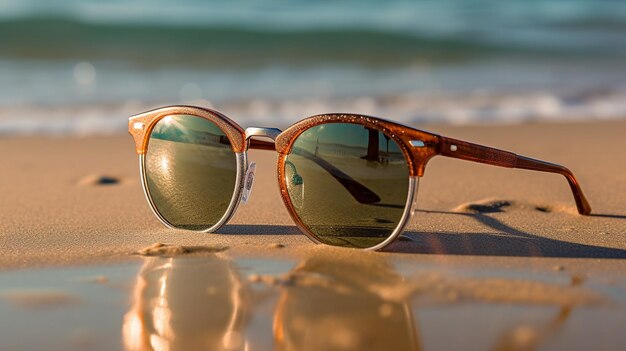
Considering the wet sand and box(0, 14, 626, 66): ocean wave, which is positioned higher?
box(0, 14, 626, 66): ocean wave

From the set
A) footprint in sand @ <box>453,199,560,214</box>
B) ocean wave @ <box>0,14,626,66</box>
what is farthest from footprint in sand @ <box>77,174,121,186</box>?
ocean wave @ <box>0,14,626,66</box>

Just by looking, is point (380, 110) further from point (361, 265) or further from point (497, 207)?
point (361, 265)

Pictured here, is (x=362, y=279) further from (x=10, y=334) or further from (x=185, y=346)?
(x=10, y=334)

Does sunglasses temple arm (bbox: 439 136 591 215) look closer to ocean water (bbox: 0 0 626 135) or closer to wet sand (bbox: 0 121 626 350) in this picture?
wet sand (bbox: 0 121 626 350)

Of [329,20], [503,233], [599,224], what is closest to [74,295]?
[503,233]

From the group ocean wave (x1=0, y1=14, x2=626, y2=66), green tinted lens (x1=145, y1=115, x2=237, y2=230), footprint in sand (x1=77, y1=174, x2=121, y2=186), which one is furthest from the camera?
ocean wave (x1=0, y1=14, x2=626, y2=66)

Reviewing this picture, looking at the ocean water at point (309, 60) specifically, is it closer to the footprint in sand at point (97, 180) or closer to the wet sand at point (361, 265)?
the footprint in sand at point (97, 180)

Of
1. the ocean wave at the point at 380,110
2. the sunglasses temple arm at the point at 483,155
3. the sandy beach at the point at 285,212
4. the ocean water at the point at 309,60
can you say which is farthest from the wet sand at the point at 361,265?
the ocean water at the point at 309,60
